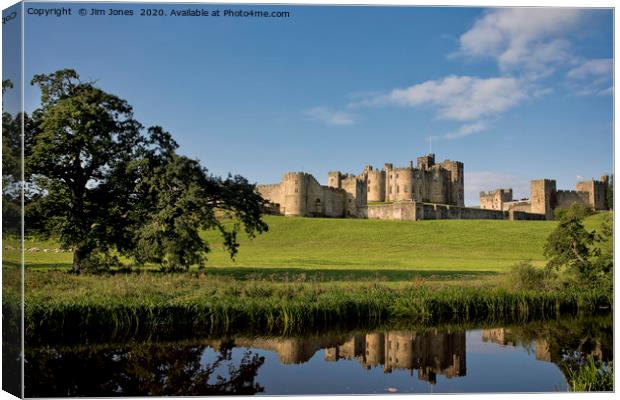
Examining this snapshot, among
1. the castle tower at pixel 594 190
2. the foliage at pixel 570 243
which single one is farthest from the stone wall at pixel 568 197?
the foliage at pixel 570 243

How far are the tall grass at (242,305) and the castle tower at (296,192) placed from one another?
4290cm

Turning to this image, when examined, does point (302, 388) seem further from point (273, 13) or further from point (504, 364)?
point (273, 13)

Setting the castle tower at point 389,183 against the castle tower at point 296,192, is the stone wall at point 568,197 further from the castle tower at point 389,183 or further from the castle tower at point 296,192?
the castle tower at point 296,192

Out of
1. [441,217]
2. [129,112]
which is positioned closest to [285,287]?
[129,112]

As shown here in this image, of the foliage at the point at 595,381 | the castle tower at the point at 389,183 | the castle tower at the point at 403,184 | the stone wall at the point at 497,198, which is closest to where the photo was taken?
the foliage at the point at 595,381

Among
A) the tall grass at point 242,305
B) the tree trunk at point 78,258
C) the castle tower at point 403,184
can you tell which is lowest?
the tall grass at point 242,305

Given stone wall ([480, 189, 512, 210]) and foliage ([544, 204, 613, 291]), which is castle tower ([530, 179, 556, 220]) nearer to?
stone wall ([480, 189, 512, 210])

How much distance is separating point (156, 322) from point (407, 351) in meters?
3.88

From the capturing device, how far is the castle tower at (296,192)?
185ft

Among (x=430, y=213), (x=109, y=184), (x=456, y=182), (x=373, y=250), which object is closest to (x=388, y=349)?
(x=109, y=184)

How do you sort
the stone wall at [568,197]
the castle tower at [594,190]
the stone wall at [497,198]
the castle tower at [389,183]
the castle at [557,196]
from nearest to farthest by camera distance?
the castle tower at [594,190] → the castle at [557,196] → the stone wall at [568,197] → the castle tower at [389,183] → the stone wall at [497,198]

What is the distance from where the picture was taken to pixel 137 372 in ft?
25.1

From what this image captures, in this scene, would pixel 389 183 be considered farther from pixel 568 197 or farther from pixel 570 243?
pixel 570 243

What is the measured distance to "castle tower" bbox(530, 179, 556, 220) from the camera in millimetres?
53906
